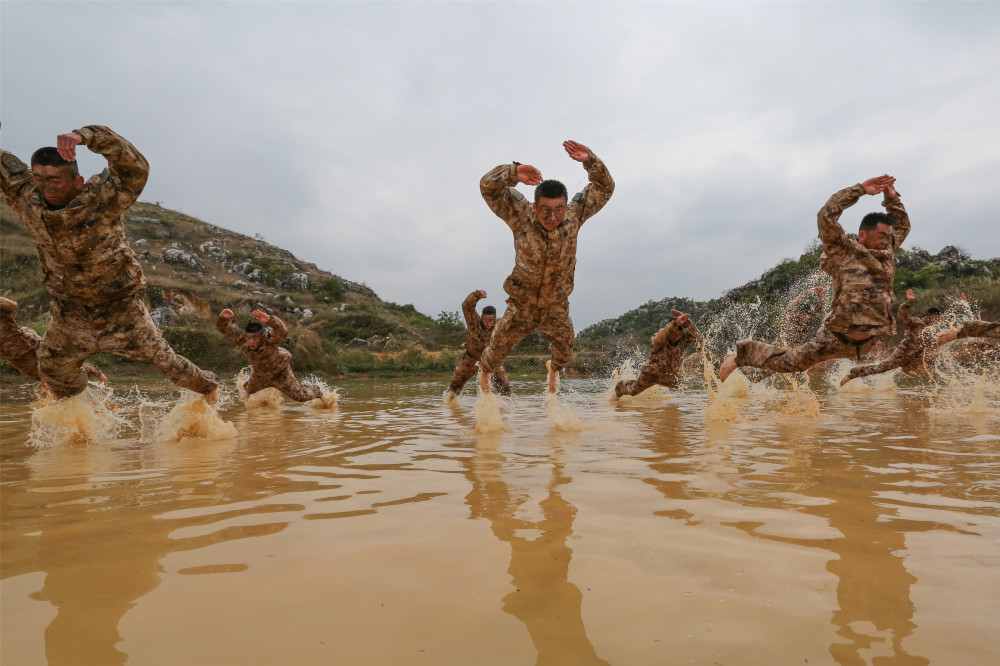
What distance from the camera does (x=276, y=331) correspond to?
7.87m

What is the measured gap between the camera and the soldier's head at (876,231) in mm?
5754

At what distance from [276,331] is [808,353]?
7.33 m

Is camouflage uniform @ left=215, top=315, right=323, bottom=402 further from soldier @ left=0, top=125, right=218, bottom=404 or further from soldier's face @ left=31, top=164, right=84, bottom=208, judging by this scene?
soldier's face @ left=31, top=164, right=84, bottom=208

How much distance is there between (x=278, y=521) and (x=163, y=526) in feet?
1.77

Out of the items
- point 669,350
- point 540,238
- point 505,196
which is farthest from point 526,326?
point 669,350

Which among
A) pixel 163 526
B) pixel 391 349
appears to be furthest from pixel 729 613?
pixel 391 349

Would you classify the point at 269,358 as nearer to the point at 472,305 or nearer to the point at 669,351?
the point at 472,305

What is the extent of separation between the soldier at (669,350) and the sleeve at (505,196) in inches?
139

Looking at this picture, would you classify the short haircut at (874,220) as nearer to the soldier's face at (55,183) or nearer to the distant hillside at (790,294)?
the soldier's face at (55,183)

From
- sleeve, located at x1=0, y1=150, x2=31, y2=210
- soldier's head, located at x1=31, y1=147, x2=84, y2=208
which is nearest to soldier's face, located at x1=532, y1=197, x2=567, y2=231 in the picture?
soldier's head, located at x1=31, y1=147, x2=84, y2=208

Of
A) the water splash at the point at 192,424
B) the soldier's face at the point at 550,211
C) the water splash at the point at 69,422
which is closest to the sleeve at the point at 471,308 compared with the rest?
the soldier's face at the point at 550,211

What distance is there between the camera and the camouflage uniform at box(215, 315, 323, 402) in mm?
7793

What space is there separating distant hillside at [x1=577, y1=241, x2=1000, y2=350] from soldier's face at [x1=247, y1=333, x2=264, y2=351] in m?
13.5

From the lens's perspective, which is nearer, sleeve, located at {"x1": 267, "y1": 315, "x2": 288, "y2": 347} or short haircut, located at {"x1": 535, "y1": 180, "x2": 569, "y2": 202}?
short haircut, located at {"x1": 535, "y1": 180, "x2": 569, "y2": 202}
